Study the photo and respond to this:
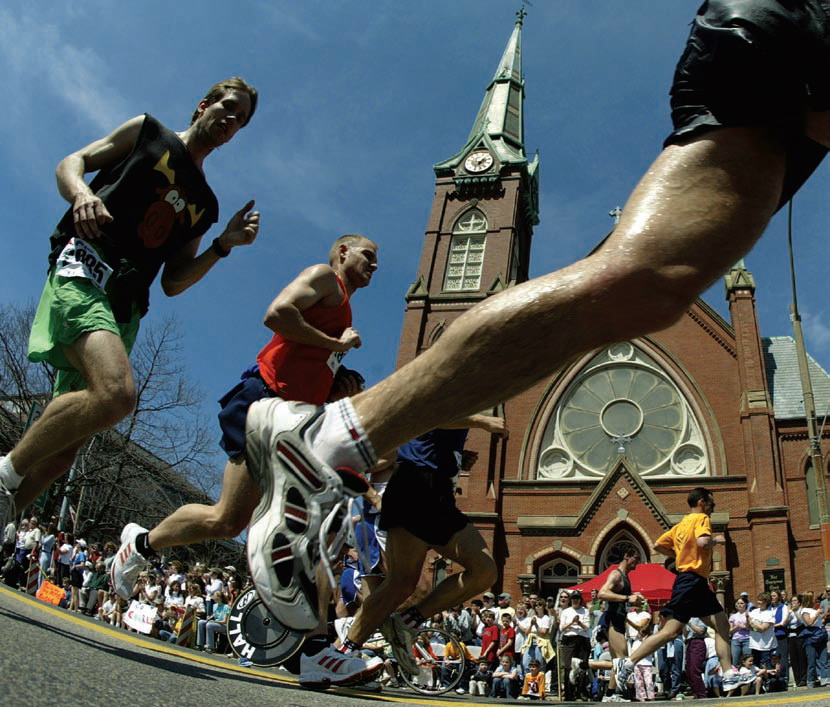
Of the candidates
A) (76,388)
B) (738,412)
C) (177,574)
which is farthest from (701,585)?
(738,412)

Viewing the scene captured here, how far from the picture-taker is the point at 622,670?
682 cm

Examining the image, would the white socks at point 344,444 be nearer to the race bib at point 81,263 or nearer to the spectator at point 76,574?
the race bib at point 81,263

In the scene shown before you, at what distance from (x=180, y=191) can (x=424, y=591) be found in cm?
346

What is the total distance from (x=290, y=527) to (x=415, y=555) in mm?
2944

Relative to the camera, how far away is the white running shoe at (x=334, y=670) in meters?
3.38

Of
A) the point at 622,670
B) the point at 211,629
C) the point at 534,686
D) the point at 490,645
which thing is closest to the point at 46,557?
the point at 211,629

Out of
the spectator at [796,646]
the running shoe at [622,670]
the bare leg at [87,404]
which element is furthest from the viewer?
the spectator at [796,646]

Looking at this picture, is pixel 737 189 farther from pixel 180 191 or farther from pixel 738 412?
pixel 738 412

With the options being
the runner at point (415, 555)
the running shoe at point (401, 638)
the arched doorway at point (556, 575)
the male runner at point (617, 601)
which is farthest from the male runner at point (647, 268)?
the arched doorway at point (556, 575)

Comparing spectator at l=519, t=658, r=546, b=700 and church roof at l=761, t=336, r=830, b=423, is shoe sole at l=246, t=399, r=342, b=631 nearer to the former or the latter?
spectator at l=519, t=658, r=546, b=700

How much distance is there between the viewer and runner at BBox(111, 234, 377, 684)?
3562 millimetres

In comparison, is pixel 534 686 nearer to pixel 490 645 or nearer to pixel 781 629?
pixel 490 645

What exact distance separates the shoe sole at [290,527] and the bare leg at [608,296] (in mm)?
171

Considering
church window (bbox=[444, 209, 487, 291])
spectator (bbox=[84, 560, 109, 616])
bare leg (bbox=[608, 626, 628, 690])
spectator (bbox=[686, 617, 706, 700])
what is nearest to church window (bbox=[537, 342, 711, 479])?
church window (bbox=[444, 209, 487, 291])
